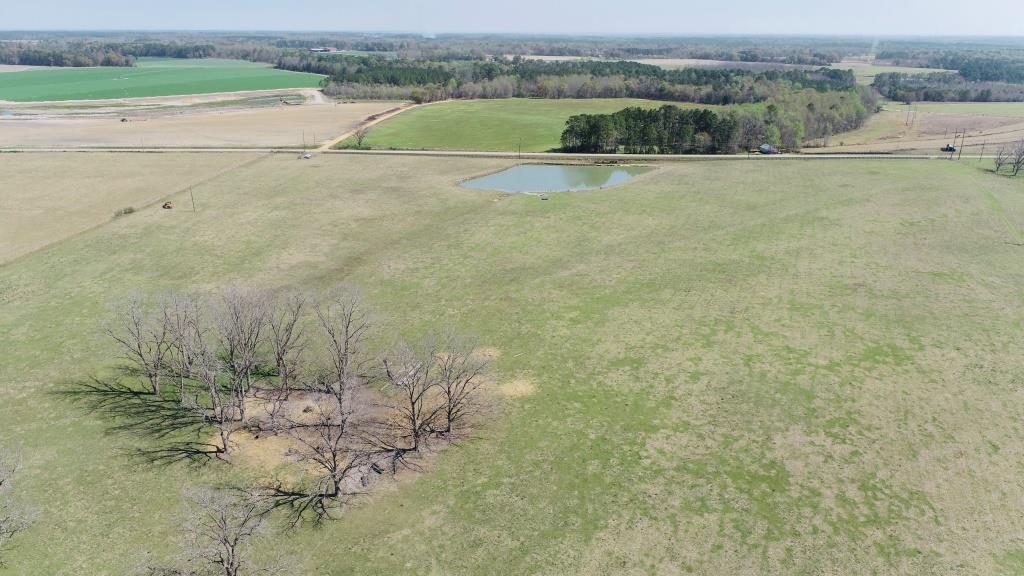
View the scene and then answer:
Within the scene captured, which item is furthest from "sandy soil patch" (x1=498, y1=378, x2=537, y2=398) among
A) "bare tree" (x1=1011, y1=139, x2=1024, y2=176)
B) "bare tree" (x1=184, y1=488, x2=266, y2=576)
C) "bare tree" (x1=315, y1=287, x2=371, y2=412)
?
"bare tree" (x1=1011, y1=139, x2=1024, y2=176)

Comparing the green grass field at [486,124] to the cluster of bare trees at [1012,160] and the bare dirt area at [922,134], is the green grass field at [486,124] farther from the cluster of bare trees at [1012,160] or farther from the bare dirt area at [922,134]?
the cluster of bare trees at [1012,160]

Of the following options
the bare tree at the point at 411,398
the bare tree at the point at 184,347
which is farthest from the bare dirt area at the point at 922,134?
the bare tree at the point at 184,347

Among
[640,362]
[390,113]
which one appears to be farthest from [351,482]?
[390,113]

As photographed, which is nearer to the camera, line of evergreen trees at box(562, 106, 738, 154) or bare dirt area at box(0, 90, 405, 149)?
line of evergreen trees at box(562, 106, 738, 154)

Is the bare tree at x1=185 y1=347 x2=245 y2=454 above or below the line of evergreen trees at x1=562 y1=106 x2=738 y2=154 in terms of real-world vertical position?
below

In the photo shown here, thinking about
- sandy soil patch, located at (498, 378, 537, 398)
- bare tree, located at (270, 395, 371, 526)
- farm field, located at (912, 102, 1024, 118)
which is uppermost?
farm field, located at (912, 102, 1024, 118)

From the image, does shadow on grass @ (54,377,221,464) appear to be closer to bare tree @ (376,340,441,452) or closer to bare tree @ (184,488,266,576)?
bare tree @ (184,488,266,576)

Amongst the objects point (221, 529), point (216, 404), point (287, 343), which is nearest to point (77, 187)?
point (287, 343)

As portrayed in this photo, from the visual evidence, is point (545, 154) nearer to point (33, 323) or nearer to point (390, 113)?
point (390, 113)
